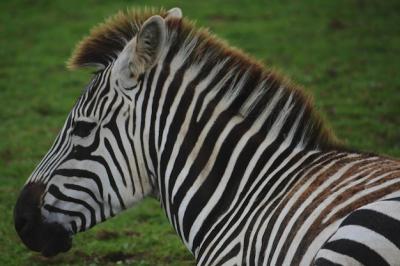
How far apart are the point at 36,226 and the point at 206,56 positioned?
1.75 meters

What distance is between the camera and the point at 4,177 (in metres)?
11.5

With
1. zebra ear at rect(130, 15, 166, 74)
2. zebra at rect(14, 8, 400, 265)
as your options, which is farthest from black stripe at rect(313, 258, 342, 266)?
zebra ear at rect(130, 15, 166, 74)

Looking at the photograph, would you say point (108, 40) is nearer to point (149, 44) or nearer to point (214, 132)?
point (149, 44)

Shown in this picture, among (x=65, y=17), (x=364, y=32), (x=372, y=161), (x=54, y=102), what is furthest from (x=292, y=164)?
(x=65, y=17)

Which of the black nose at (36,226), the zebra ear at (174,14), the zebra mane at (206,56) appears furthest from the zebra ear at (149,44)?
the black nose at (36,226)

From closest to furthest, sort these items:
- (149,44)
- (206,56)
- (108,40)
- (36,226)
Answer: (149,44)
(206,56)
(36,226)
(108,40)

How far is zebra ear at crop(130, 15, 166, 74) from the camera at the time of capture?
17.9 ft

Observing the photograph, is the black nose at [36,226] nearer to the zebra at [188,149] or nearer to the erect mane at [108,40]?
the zebra at [188,149]

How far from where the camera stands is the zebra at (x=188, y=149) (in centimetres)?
528

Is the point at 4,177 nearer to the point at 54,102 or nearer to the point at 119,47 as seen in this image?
the point at 54,102

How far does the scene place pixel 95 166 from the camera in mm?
5707

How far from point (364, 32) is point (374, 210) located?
14637 millimetres

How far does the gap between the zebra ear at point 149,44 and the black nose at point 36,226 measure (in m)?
1.14

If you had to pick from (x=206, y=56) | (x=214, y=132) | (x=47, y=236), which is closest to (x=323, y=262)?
(x=214, y=132)
